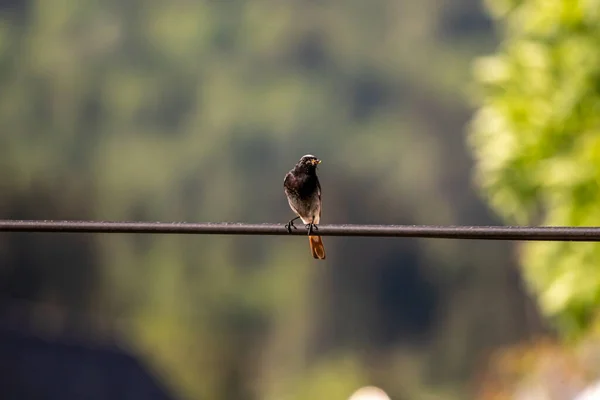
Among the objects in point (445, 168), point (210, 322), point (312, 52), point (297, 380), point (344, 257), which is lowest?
point (297, 380)

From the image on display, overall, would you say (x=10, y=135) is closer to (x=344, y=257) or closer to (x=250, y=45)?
(x=250, y=45)

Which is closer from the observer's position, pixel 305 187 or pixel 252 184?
pixel 305 187

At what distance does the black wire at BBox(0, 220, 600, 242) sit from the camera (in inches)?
97.5

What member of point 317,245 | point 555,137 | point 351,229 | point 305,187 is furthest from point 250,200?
point 351,229

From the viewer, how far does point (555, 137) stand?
8.18 metres

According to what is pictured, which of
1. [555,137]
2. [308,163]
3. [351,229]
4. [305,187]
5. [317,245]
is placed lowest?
[317,245]

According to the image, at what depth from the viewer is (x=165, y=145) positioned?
14133 mm

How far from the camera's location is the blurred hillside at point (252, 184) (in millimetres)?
13133

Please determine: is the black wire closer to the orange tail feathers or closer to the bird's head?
the orange tail feathers

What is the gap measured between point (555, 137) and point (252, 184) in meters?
6.52

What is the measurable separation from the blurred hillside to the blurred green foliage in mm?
4682

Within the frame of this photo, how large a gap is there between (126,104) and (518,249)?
6.71m

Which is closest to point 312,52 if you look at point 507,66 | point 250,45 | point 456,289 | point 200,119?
point 250,45

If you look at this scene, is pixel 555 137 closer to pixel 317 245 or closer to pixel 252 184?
pixel 317 245
